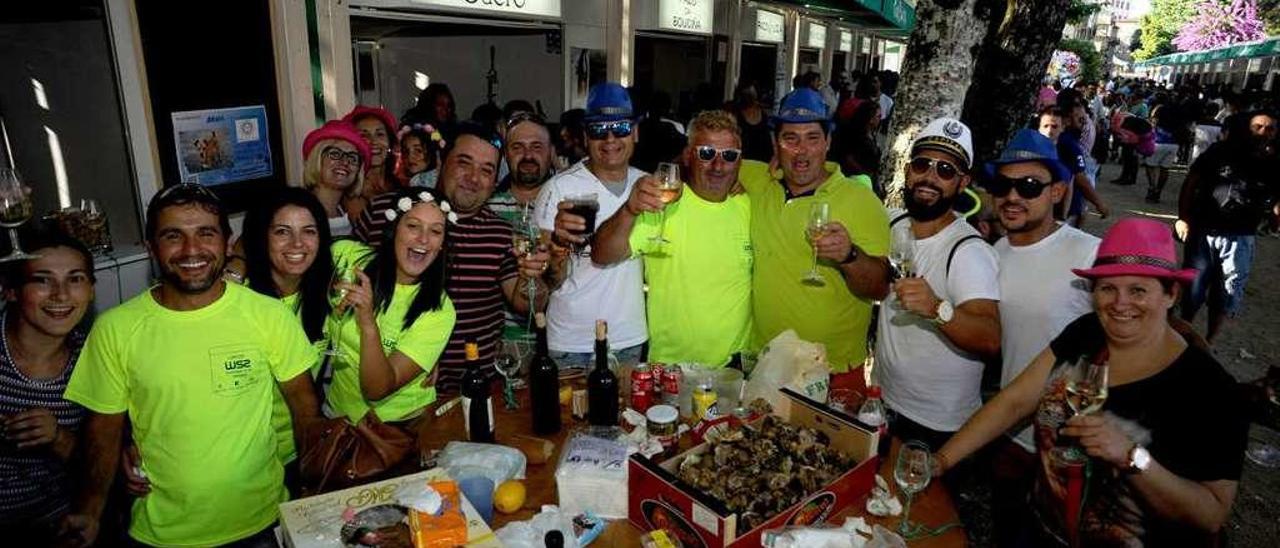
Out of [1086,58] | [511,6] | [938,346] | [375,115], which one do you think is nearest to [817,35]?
[511,6]

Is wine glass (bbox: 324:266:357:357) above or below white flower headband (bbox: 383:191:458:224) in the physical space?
below

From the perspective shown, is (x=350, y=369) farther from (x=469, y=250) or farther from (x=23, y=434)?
(x=23, y=434)

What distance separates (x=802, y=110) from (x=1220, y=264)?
563cm

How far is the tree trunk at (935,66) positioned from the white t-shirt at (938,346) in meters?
3.13

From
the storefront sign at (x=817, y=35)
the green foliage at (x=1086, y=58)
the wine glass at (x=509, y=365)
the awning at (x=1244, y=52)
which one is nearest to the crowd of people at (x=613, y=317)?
the wine glass at (x=509, y=365)

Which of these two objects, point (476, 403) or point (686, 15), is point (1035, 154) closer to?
point (476, 403)

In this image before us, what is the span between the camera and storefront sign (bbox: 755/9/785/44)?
15.3 meters

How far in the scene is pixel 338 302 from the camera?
2840mm

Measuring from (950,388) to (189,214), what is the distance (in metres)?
3.47

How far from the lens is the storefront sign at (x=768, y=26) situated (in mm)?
15344

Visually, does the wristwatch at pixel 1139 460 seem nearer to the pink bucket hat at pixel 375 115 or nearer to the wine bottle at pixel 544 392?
the wine bottle at pixel 544 392

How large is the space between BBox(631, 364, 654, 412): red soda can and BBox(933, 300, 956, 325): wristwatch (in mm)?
1323

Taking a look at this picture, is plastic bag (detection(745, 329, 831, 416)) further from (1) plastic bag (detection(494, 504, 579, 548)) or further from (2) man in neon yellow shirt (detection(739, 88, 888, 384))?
(1) plastic bag (detection(494, 504, 579, 548))

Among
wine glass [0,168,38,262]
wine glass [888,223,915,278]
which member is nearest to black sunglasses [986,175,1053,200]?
wine glass [888,223,915,278]
